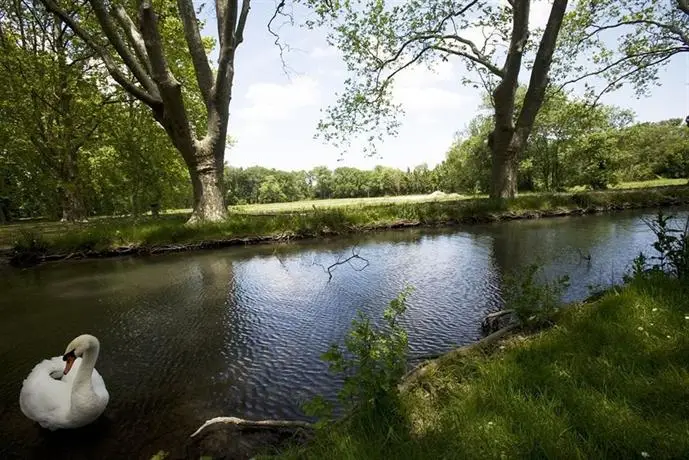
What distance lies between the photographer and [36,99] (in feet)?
66.4

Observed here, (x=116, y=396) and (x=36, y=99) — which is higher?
(x=36, y=99)

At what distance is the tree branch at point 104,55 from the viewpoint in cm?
1216

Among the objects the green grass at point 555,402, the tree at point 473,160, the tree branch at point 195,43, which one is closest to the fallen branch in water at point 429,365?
the green grass at point 555,402

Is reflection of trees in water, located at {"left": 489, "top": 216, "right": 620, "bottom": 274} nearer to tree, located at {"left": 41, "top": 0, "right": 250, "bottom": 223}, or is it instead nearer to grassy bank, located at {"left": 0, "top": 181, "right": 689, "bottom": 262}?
grassy bank, located at {"left": 0, "top": 181, "right": 689, "bottom": 262}

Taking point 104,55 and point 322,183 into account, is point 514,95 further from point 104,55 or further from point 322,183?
point 322,183

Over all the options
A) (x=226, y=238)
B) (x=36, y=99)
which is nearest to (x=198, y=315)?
(x=226, y=238)

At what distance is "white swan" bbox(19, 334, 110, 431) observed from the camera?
346cm

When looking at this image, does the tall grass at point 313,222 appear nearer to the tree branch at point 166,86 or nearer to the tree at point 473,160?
the tree branch at point 166,86

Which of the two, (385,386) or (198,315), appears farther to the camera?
(198,315)

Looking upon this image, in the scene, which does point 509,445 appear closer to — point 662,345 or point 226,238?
point 662,345

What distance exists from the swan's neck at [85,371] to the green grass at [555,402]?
2.28 meters

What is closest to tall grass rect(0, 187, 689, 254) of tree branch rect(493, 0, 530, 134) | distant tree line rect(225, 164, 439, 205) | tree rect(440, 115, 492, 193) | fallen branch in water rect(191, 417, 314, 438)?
tree branch rect(493, 0, 530, 134)

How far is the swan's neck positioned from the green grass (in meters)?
2.28

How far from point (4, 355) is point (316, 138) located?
18.6 metres
